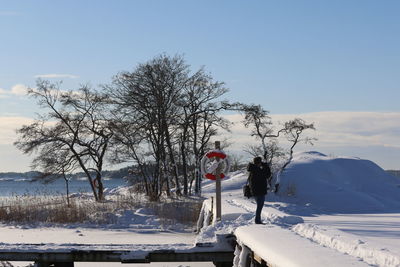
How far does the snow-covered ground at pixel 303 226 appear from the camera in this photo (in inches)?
366

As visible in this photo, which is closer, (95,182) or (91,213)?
(91,213)

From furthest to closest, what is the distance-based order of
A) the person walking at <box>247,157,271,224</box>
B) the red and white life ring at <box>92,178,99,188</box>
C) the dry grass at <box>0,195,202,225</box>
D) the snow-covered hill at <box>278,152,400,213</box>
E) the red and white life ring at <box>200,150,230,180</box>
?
1. the red and white life ring at <box>92,178,99,188</box>
2. the snow-covered hill at <box>278,152,400,213</box>
3. the dry grass at <box>0,195,202,225</box>
4. the red and white life ring at <box>200,150,230,180</box>
5. the person walking at <box>247,157,271,224</box>

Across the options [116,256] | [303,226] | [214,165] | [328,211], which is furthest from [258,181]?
[328,211]

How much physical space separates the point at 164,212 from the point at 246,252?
18.8 meters

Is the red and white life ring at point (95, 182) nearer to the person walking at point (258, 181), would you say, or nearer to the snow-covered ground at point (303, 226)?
the snow-covered ground at point (303, 226)

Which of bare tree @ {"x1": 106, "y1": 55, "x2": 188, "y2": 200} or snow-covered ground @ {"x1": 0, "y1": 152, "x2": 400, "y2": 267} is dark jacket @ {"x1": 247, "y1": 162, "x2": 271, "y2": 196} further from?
bare tree @ {"x1": 106, "y1": 55, "x2": 188, "y2": 200}

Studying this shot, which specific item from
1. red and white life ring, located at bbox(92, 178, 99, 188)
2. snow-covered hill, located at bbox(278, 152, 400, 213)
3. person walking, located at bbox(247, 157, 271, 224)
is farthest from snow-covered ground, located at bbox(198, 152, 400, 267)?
red and white life ring, located at bbox(92, 178, 99, 188)

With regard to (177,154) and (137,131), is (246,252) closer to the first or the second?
(137,131)

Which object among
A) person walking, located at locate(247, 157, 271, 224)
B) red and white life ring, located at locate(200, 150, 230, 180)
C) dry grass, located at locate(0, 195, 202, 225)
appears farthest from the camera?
dry grass, located at locate(0, 195, 202, 225)

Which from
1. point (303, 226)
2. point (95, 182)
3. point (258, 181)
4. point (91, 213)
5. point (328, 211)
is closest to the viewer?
point (303, 226)

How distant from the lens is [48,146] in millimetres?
42688

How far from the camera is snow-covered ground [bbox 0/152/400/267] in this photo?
30.5ft

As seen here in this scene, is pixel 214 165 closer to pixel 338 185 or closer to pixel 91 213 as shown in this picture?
pixel 91 213

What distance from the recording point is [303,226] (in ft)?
40.8
